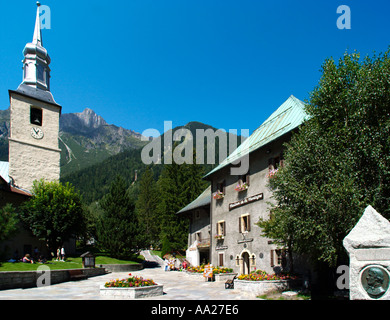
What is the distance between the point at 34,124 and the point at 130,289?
33.0m

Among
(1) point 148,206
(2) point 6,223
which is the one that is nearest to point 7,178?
(2) point 6,223

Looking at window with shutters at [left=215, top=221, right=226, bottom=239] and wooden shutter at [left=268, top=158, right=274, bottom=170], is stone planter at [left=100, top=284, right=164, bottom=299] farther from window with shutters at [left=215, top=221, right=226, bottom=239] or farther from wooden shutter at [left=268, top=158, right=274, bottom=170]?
window with shutters at [left=215, top=221, right=226, bottom=239]

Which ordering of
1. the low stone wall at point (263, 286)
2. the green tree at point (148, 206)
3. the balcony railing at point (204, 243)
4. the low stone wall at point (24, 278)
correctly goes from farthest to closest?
the green tree at point (148, 206)
the balcony railing at point (204, 243)
the low stone wall at point (24, 278)
the low stone wall at point (263, 286)

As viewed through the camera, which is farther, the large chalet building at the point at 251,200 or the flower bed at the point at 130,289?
the large chalet building at the point at 251,200

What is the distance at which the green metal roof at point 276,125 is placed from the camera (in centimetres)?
2205

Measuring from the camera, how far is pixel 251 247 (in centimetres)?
2472

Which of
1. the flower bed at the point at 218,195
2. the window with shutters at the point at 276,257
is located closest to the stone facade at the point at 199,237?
the flower bed at the point at 218,195

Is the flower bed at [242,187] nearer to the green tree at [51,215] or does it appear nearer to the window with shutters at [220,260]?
the window with shutters at [220,260]

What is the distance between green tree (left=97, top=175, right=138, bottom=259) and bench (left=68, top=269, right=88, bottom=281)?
49.2ft

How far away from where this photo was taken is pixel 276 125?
80.5ft

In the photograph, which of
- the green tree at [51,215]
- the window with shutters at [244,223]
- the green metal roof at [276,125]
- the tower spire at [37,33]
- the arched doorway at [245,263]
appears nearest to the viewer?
the green metal roof at [276,125]

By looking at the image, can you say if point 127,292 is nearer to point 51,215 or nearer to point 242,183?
point 242,183

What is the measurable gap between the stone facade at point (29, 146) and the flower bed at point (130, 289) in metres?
28.1

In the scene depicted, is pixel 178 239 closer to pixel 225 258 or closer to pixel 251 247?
pixel 225 258
